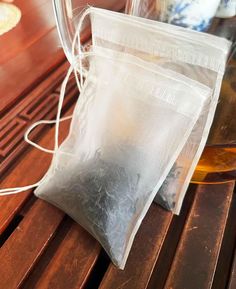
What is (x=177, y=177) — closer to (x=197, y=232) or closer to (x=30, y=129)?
(x=197, y=232)

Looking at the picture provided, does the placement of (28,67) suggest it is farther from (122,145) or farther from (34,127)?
(122,145)

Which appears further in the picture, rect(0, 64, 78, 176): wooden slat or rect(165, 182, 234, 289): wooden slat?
rect(0, 64, 78, 176): wooden slat

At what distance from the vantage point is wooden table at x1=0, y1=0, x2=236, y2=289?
1.11 ft

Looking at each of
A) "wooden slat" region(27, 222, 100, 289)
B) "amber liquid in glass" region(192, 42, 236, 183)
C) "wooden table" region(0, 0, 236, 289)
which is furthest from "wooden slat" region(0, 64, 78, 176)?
"amber liquid in glass" region(192, 42, 236, 183)

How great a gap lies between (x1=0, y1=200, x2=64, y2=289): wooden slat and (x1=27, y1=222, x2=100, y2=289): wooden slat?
21 millimetres

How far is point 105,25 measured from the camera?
39 centimetres

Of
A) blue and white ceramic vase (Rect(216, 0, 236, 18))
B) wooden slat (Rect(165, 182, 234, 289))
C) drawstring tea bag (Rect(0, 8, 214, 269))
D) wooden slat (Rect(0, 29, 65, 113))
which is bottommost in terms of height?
wooden slat (Rect(165, 182, 234, 289))

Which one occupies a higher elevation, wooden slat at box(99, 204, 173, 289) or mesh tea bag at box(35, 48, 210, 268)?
mesh tea bag at box(35, 48, 210, 268)

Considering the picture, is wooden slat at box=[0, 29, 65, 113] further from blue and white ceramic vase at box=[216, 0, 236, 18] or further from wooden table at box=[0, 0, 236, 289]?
blue and white ceramic vase at box=[216, 0, 236, 18]

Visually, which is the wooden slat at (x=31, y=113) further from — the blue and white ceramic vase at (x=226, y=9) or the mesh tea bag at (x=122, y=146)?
the blue and white ceramic vase at (x=226, y=9)

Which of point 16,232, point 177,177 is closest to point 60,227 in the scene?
point 16,232

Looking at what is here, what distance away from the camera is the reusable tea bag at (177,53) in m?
0.33

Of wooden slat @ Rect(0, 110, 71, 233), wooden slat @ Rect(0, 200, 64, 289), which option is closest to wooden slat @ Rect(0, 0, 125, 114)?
wooden slat @ Rect(0, 110, 71, 233)

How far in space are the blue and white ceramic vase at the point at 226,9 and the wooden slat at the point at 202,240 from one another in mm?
248
